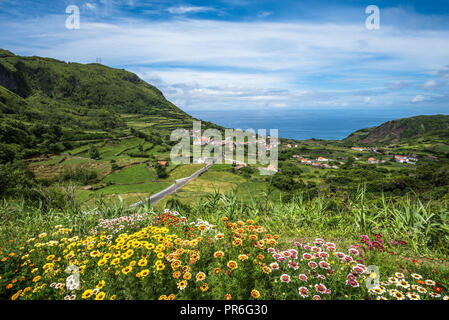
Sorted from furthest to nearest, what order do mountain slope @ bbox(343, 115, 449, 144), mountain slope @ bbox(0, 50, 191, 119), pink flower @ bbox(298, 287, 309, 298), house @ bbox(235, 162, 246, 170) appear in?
mountain slope @ bbox(343, 115, 449, 144)
mountain slope @ bbox(0, 50, 191, 119)
house @ bbox(235, 162, 246, 170)
pink flower @ bbox(298, 287, 309, 298)

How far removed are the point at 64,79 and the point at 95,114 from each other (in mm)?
79845

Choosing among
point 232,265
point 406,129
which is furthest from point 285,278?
point 406,129

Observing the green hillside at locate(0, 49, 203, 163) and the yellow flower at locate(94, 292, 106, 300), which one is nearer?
the yellow flower at locate(94, 292, 106, 300)

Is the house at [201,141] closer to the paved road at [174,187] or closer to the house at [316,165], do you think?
the paved road at [174,187]

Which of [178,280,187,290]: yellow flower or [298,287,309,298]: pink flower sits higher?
[178,280,187,290]: yellow flower

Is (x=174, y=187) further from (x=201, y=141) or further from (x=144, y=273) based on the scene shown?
(x=144, y=273)

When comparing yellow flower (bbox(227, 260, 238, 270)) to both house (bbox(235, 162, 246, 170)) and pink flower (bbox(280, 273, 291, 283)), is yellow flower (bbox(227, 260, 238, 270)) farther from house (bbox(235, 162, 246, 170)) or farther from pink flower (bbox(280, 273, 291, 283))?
house (bbox(235, 162, 246, 170))

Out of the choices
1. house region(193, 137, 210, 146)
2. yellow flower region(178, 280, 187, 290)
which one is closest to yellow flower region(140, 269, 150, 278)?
yellow flower region(178, 280, 187, 290)

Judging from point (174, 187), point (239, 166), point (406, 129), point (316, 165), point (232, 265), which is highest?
point (406, 129)

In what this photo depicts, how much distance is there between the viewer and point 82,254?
3.24 m

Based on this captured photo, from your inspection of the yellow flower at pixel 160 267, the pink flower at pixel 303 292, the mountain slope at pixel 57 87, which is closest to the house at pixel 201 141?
the mountain slope at pixel 57 87
